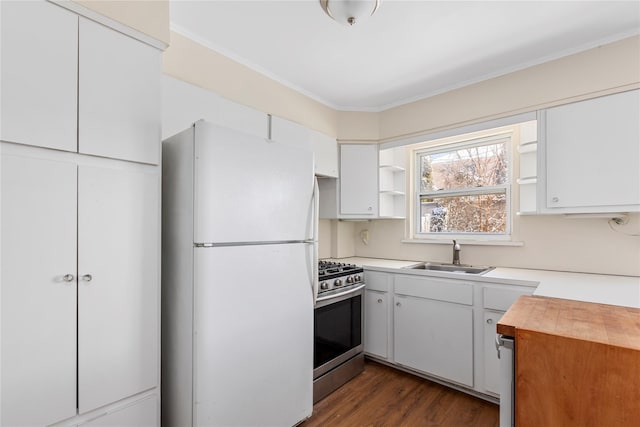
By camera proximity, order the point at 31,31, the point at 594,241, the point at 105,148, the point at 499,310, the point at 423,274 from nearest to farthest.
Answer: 1. the point at 31,31
2. the point at 105,148
3. the point at 499,310
4. the point at 594,241
5. the point at 423,274

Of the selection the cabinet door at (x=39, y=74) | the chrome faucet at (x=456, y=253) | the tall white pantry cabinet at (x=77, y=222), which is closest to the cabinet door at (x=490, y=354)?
the chrome faucet at (x=456, y=253)

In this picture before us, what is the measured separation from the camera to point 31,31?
1169mm

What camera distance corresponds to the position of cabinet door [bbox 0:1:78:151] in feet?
3.66

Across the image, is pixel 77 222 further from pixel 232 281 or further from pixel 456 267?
pixel 456 267

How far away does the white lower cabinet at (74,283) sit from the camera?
1.13 meters

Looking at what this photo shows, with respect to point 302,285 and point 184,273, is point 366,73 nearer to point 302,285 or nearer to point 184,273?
point 302,285

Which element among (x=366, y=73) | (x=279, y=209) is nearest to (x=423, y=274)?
(x=279, y=209)

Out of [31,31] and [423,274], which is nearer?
[31,31]

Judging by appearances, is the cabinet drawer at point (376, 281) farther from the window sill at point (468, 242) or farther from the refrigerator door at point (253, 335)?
the refrigerator door at point (253, 335)

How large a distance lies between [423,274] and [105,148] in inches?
89.9

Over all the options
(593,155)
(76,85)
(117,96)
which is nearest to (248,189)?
(117,96)

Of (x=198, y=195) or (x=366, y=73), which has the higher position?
(x=366, y=73)

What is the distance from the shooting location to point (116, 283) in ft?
4.53

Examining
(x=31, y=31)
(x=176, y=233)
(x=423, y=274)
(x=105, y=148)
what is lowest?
(x=423, y=274)
